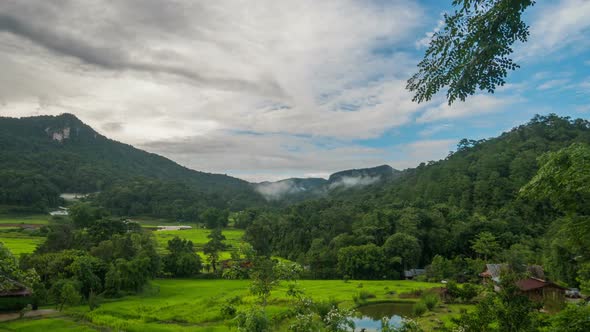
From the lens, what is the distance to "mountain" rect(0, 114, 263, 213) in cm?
8931

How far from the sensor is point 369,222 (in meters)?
58.5

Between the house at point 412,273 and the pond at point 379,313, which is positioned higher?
the pond at point 379,313

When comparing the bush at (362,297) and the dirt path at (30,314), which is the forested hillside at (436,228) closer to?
the bush at (362,297)

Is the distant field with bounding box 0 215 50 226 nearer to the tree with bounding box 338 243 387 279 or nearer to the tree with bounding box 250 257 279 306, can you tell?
the tree with bounding box 338 243 387 279

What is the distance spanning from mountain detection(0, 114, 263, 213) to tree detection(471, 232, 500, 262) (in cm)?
9480

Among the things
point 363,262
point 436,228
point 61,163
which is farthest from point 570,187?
point 61,163

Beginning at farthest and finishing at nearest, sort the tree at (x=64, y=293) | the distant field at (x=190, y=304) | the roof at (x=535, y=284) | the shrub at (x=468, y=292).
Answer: the shrub at (x=468, y=292)
the roof at (x=535, y=284)
the tree at (x=64, y=293)
the distant field at (x=190, y=304)

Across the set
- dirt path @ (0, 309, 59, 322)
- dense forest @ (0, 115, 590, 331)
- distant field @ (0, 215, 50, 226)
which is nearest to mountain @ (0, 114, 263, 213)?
dense forest @ (0, 115, 590, 331)

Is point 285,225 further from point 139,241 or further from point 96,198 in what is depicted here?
point 96,198

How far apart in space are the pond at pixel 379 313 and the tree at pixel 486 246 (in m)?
19.9

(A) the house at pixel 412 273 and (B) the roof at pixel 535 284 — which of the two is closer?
(B) the roof at pixel 535 284

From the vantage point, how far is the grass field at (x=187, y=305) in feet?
78.8

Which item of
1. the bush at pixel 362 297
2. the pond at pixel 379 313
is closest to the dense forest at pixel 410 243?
the pond at pixel 379 313

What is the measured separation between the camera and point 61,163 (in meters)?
128
